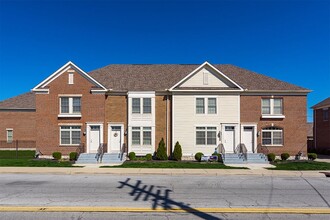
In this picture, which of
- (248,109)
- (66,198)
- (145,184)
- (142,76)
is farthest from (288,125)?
(66,198)

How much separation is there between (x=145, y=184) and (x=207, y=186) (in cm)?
300

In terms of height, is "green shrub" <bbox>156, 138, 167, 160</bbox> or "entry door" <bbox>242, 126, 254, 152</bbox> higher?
"entry door" <bbox>242, 126, 254, 152</bbox>

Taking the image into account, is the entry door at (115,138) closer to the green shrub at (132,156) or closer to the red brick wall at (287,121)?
the green shrub at (132,156)

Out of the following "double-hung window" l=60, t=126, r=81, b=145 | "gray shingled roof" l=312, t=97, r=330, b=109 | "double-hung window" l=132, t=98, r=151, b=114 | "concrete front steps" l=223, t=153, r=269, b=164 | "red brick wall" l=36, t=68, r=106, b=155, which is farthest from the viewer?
"gray shingled roof" l=312, t=97, r=330, b=109

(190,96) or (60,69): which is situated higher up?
(60,69)

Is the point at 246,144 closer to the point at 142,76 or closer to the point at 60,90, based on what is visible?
the point at 142,76

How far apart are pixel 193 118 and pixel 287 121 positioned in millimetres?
9027

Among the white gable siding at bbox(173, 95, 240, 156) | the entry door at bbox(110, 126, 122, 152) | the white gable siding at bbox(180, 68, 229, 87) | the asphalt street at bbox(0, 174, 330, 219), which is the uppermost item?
the white gable siding at bbox(180, 68, 229, 87)

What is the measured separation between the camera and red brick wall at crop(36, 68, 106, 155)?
2281 centimetres

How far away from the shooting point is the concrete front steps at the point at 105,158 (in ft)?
65.8

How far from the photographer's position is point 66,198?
29.7 feet

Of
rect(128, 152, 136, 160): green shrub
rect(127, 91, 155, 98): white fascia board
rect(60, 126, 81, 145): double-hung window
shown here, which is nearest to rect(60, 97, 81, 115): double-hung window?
rect(60, 126, 81, 145): double-hung window

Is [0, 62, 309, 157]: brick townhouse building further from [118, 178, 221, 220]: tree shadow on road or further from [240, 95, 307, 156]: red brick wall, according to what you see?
[118, 178, 221, 220]: tree shadow on road

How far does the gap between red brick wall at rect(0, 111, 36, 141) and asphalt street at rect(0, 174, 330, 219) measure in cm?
2339
